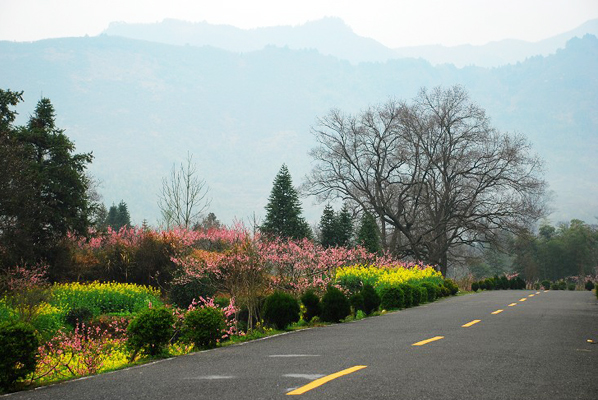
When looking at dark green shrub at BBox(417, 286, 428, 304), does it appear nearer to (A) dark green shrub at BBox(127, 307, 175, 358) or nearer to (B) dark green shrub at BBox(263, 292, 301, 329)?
(B) dark green shrub at BBox(263, 292, 301, 329)

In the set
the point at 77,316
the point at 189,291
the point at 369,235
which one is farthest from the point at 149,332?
the point at 369,235

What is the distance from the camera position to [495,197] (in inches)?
1802

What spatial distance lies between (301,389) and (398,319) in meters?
10.7

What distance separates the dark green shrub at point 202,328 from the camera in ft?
39.2

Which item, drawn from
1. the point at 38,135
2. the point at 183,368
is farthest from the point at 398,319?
the point at 38,135

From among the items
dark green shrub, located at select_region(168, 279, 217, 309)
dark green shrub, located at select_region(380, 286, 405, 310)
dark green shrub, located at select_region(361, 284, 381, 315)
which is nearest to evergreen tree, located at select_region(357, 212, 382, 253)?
dark green shrub, located at select_region(380, 286, 405, 310)

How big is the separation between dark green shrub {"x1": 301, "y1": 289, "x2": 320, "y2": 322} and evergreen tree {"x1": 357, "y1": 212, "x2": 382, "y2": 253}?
28.4m

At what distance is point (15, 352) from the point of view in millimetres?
8023

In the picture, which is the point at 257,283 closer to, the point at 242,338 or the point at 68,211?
the point at 242,338

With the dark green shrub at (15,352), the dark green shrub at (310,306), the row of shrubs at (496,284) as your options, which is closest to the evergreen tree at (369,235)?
the row of shrubs at (496,284)

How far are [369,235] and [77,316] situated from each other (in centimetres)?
3030

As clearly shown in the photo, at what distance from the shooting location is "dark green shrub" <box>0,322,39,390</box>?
312 inches

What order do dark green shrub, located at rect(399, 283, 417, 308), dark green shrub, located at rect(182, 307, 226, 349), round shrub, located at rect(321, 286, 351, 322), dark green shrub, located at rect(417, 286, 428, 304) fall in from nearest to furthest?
dark green shrub, located at rect(182, 307, 226, 349), round shrub, located at rect(321, 286, 351, 322), dark green shrub, located at rect(399, 283, 417, 308), dark green shrub, located at rect(417, 286, 428, 304)

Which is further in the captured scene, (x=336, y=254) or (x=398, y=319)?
(x=336, y=254)
